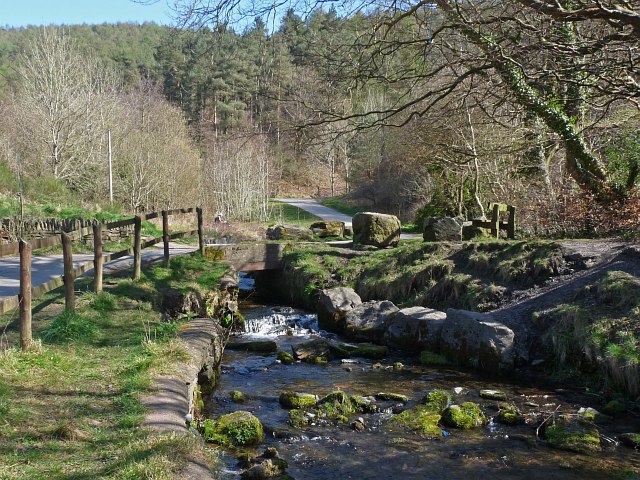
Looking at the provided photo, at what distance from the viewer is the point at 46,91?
27891 mm

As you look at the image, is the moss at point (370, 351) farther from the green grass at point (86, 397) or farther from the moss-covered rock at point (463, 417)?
the green grass at point (86, 397)

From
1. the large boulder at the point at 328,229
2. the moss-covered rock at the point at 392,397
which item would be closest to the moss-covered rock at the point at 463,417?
the moss-covered rock at the point at 392,397

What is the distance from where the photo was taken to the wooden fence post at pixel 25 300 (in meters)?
6.80

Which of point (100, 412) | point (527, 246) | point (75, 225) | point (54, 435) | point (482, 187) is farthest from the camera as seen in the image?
point (482, 187)

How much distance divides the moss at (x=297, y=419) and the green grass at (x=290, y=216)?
72.8 feet

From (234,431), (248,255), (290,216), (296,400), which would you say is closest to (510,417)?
(296,400)

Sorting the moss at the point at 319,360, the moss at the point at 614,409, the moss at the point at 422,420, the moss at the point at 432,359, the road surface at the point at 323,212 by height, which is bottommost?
the moss at the point at 319,360

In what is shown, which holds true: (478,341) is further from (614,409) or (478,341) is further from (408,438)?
(408,438)

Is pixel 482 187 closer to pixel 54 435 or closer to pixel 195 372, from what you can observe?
pixel 195 372

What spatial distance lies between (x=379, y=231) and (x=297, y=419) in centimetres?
1207

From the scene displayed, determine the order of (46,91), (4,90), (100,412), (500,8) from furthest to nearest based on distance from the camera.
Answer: (4,90) → (46,91) → (500,8) → (100,412)

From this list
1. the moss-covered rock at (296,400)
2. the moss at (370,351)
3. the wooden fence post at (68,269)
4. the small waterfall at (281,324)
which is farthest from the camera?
the small waterfall at (281,324)

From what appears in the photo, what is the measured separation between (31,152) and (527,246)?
76.1ft

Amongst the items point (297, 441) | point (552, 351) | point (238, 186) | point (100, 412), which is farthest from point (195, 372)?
point (238, 186)
